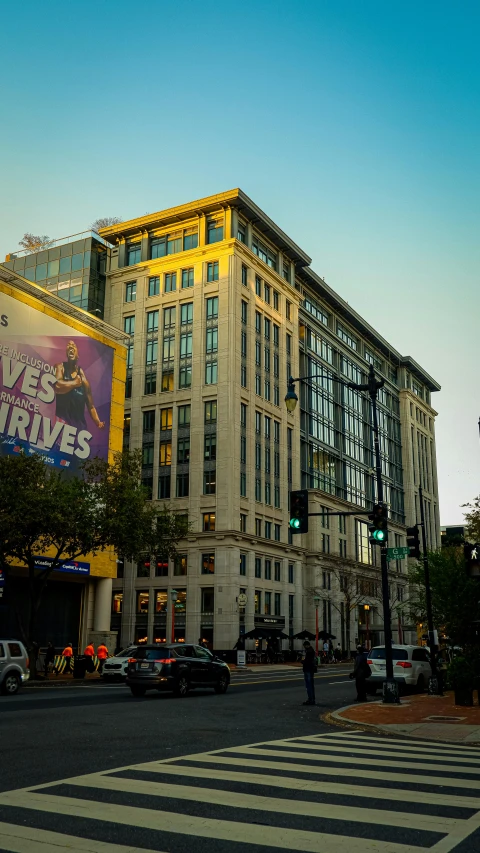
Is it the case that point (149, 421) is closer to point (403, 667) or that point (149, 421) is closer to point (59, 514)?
point (59, 514)

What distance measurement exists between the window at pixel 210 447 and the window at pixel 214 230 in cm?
1885

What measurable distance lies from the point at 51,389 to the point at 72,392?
187 centimetres

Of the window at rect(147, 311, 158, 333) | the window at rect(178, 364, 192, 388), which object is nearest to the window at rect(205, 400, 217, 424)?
the window at rect(178, 364, 192, 388)

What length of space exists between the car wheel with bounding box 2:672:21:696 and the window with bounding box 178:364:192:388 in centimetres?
4556

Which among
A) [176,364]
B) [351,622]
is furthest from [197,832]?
[351,622]

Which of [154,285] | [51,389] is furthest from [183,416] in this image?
[51,389]

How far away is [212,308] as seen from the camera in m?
69.9

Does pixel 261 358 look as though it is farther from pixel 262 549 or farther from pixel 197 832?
pixel 197 832

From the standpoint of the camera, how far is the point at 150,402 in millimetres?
72000

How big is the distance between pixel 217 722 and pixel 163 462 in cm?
5334

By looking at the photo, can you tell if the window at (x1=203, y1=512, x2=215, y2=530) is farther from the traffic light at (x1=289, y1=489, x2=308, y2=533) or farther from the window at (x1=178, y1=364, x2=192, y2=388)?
the traffic light at (x1=289, y1=489, x2=308, y2=533)

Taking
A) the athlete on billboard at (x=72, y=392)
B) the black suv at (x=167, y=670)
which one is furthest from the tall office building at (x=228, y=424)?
the black suv at (x=167, y=670)

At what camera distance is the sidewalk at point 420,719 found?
1505 cm

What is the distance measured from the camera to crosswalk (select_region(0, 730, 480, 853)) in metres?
6.68
